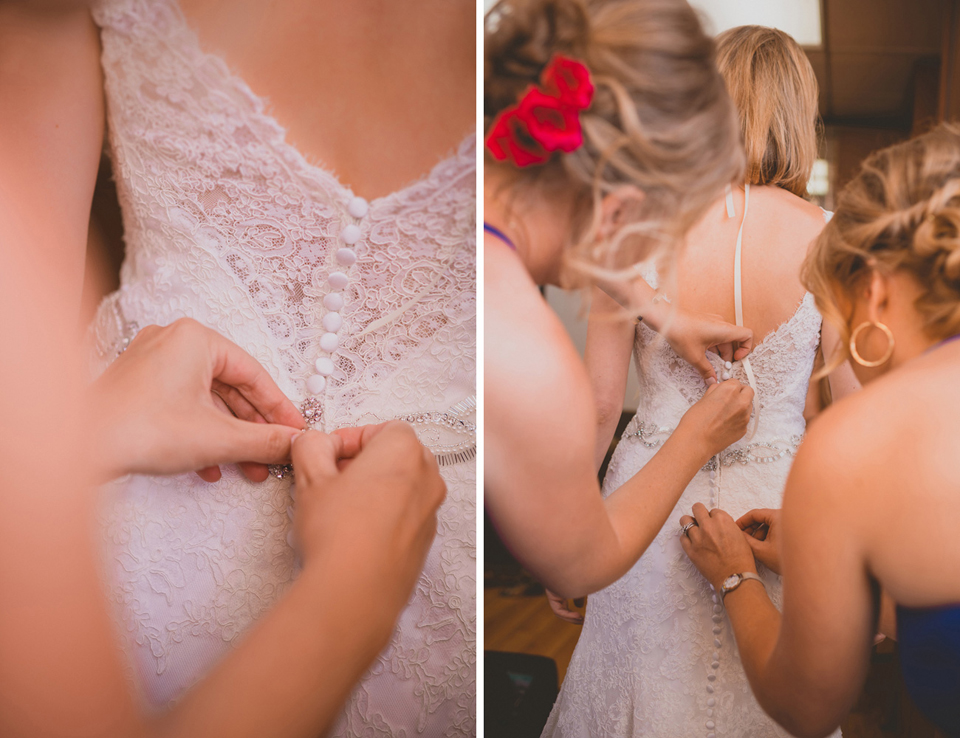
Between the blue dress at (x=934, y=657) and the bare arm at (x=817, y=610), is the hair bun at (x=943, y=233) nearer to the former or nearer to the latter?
the bare arm at (x=817, y=610)

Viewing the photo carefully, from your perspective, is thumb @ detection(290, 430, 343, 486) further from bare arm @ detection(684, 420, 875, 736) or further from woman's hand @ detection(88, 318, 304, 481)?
bare arm @ detection(684, 420, 875, 736)

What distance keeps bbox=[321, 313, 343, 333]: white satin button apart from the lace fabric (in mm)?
353

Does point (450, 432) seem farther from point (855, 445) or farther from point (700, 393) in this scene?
point (855, 445)

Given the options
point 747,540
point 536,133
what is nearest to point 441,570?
point 747,540

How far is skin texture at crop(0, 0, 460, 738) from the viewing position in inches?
20.7

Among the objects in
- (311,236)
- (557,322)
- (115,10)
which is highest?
(115,10)

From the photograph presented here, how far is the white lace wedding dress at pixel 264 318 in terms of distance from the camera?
647 millimetres

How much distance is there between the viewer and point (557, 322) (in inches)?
27.0

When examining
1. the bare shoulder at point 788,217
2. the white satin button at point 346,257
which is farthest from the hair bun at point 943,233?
the white satin button at point 346,257

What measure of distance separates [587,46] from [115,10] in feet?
1.57

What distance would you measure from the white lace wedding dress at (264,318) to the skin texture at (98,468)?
32 millimetres

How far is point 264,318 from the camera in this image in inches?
27.0

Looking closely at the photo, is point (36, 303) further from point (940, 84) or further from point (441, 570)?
point (940, 84)

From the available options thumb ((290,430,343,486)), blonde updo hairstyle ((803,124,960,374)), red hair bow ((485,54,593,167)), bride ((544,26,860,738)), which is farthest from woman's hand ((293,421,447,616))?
blonde updo hairstyle ((803,124,960,374))
